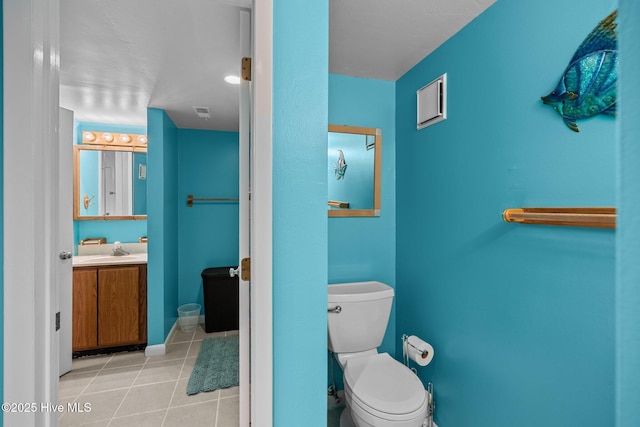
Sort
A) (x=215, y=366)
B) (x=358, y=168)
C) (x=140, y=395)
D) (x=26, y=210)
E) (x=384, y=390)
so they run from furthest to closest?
(x=215, y=366)
(x=358, y=168)
(x=140, y=395)
(x=384, y=390)
(x=26, y=210)

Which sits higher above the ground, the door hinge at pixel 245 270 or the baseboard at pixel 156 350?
the door hinge at pixel 245 270

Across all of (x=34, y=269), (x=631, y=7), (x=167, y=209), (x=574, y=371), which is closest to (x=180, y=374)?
(x=167, y=209)

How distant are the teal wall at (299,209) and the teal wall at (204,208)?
8.49 ft

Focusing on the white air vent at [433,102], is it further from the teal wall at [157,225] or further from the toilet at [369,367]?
the teal wall at [157,225]

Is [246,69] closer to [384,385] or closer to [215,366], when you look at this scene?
[384,385]

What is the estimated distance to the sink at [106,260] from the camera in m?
2.49

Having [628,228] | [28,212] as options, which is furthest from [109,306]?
[628,228]

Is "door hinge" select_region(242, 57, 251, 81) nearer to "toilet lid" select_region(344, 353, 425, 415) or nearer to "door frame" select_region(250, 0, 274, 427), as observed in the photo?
"door frame" select_region(250, 0, 274, 427)

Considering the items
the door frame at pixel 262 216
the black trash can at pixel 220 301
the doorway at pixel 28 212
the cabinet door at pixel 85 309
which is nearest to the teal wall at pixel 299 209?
the door frame at pixel 262 216

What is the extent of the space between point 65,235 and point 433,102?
2.87m

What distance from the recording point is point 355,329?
1701 mm

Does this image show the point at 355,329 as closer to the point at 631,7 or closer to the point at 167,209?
the point at 631,7

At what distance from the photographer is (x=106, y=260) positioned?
2.60 meters

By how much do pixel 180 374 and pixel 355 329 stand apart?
1.58m
